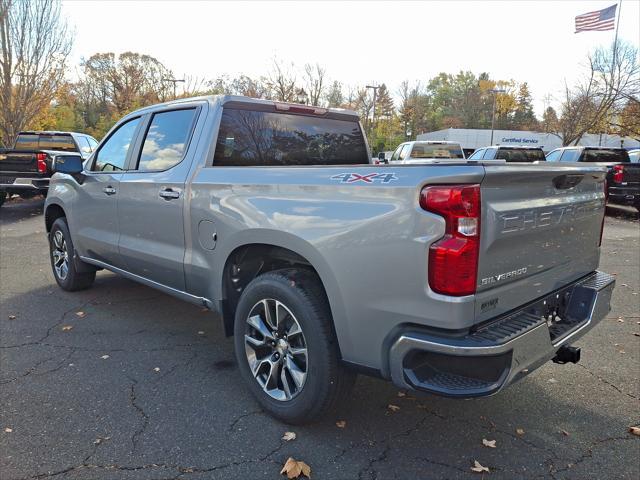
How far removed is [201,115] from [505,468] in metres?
3.07

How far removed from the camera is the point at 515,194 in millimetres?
2410

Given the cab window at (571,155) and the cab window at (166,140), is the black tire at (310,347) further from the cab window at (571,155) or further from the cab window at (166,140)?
the cab window at (571,155)

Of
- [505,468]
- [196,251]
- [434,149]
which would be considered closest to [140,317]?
[196,251]

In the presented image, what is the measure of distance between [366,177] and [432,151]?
1407 centimetres

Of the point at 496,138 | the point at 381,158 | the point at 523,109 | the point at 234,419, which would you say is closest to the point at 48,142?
the point at 381,158

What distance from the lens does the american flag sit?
27.3 m

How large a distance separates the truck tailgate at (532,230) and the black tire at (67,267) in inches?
185

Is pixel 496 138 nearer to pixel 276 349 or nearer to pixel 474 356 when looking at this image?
pixel 276 349

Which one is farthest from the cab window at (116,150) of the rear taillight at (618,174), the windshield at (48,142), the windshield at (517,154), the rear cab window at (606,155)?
the rear cab window at (606,155)

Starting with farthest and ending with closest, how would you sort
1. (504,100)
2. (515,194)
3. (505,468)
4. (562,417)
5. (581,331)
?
(504,100) < (562,417) < (581,331) < (505,468) < (515,194)

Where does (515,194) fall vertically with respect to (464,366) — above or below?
above

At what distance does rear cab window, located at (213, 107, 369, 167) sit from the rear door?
31 cm

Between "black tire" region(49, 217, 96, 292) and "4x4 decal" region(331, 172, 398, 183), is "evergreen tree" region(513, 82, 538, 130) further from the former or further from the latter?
"4x4 decal" region(331, 172, 398, 183)

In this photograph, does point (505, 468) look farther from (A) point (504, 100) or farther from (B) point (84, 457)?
(A) point (504, 100)
